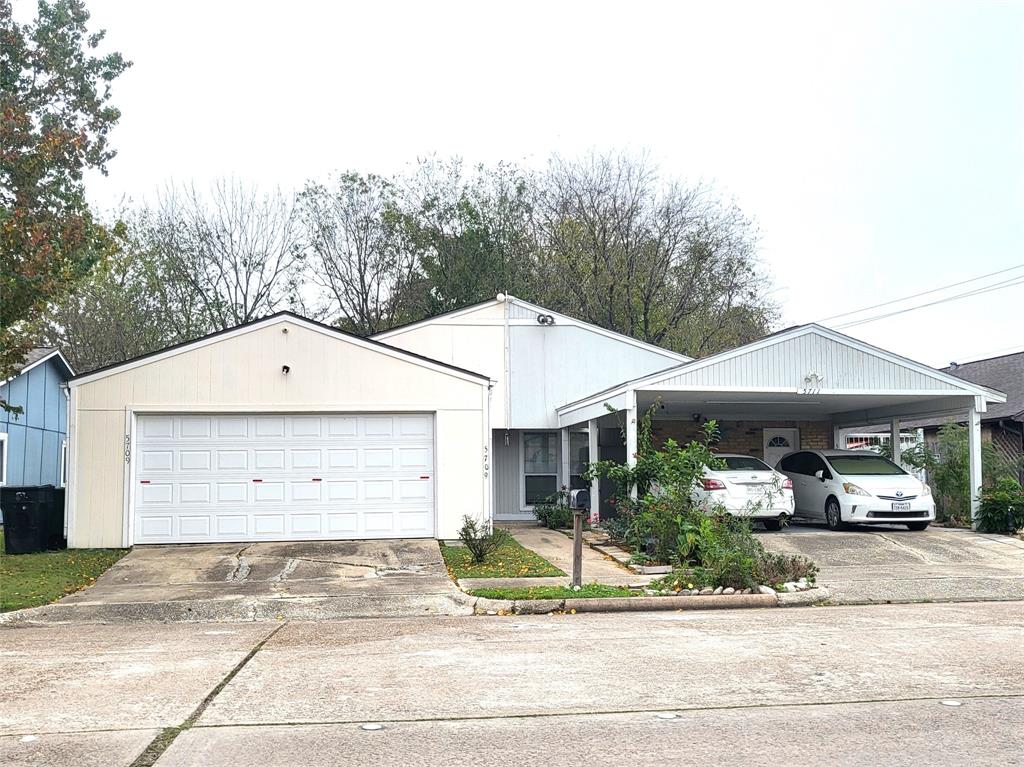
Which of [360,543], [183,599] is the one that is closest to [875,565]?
[360,543]

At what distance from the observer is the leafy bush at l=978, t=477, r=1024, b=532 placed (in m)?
18.1

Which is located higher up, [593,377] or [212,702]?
[593,377]

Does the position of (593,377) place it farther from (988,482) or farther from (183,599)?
(183,599)

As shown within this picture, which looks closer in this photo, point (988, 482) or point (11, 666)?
point (11, 666)

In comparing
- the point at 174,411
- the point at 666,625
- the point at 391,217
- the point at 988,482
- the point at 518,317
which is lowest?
the point at 666,625

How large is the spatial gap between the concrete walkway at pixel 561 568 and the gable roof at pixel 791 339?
291 cm

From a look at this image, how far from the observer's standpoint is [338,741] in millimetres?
5633

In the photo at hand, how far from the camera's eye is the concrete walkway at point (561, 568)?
1286 cm

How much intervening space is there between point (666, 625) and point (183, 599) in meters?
6.02

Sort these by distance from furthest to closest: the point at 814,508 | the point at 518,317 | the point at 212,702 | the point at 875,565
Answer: the point at 518,317 < the point at 814,508 < the point at 875,565 < the point at 212,702

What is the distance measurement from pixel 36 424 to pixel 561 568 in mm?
18324

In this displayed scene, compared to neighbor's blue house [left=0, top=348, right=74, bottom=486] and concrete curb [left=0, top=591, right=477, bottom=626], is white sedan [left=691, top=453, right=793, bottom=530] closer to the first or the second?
concrete curb [left=0, top=591, right=477, bottom=626]

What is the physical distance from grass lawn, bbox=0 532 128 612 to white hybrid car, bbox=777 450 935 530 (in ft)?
41.9

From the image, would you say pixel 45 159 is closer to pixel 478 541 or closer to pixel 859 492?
pixel 478 541
